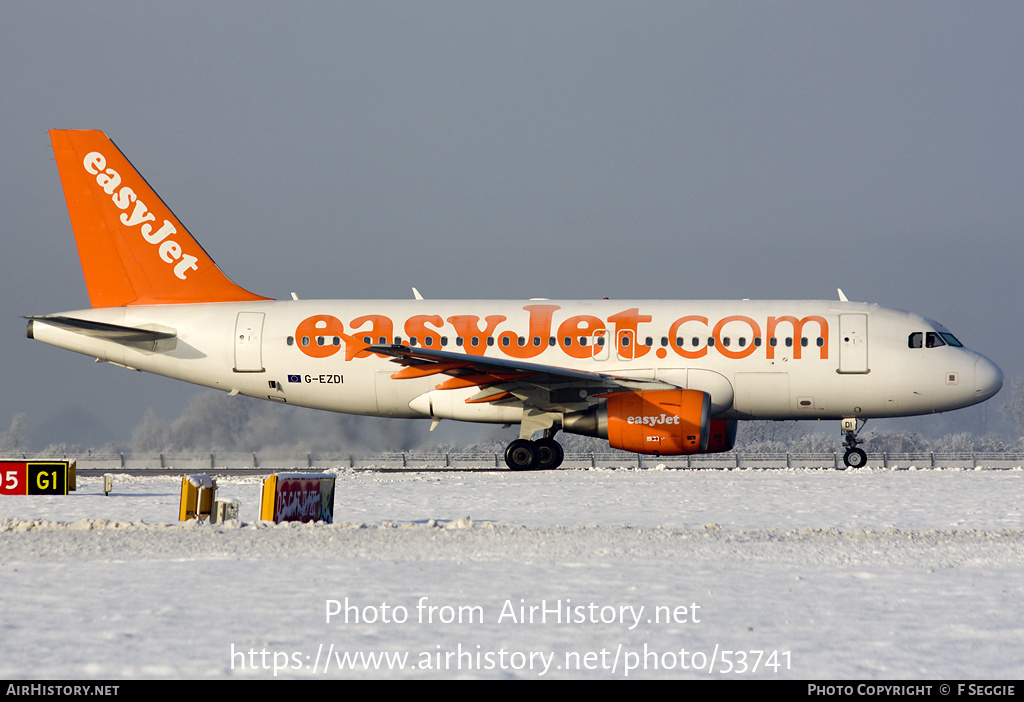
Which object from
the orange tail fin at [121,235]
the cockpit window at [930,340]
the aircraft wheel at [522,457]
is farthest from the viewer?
the orange tail fin at [121,235]

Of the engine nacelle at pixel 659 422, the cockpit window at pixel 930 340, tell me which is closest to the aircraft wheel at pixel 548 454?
the engine nacelle at pixel 659 422

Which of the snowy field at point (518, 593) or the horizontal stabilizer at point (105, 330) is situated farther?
the horizontal stabilizer at point (105, 330)

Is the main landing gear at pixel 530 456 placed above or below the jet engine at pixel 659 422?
below

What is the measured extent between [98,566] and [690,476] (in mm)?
11989

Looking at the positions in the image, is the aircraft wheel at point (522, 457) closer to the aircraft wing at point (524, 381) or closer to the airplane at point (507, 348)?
the airplane at point (507, 348)

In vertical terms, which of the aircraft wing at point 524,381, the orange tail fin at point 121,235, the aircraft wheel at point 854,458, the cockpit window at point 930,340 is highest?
the orange tail fin at point 121,235

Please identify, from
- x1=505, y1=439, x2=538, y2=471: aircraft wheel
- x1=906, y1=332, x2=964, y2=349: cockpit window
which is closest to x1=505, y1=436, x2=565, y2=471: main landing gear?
x1=505, y1=439, x2=538, y2=471: aircraft wheel

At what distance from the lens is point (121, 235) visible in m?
23.5

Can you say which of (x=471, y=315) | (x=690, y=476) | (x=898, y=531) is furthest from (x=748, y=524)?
(x=471, y=315)

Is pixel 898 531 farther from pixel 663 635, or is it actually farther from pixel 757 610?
pixel 663 635

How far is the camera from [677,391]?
803 inches

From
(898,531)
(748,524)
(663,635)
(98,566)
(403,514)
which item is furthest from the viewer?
(403,514)

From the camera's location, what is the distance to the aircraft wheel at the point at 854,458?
70.5 feet

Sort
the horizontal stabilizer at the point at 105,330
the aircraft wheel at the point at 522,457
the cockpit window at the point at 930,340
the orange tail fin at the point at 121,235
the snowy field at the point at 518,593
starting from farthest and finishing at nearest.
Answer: the orange tail fin at the point at 121,235 → the horizontal stabilizer at the point at 105,330 → the cockpit window at the point at 930,340 → the aircraft wheel at the point at 522,457 → the snowy field at the point at 518,593
